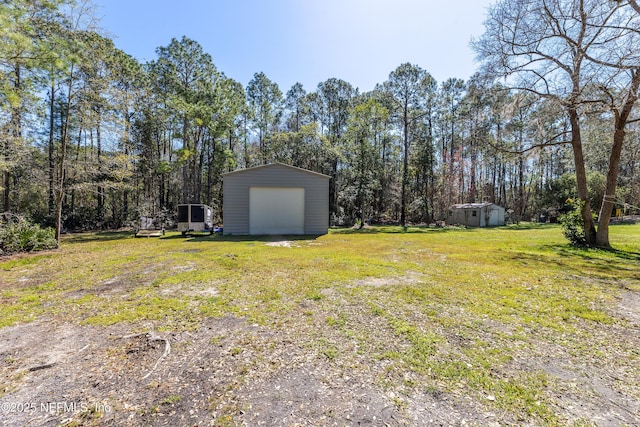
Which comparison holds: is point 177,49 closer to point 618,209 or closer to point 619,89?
point 619,89

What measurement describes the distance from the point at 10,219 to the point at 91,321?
779 cm

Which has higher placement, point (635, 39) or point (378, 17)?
point (378, 17)

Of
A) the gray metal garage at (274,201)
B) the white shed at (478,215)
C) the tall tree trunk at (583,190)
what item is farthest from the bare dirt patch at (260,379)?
the white shed at (478,215)

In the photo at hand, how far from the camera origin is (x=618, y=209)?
22.3 metres

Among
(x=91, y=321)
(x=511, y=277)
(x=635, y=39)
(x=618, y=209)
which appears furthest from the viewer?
(x=618, y=209)

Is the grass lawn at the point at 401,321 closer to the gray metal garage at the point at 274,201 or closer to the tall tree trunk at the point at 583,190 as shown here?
the tall tree trunk at the point at 583,190

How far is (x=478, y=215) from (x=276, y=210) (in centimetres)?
1551

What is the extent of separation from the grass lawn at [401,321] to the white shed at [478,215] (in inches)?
568

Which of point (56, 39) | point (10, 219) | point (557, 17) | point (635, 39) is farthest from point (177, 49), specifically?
point (635, 39)

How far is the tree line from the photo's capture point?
278 inches

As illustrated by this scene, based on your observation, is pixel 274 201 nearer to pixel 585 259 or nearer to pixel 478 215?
pixel 585 259

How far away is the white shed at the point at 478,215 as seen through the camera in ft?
64.6

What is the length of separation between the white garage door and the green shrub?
6.47 m

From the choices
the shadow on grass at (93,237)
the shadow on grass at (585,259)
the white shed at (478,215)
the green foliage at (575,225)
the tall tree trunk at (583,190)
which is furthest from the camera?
the white shed at (478,215)
